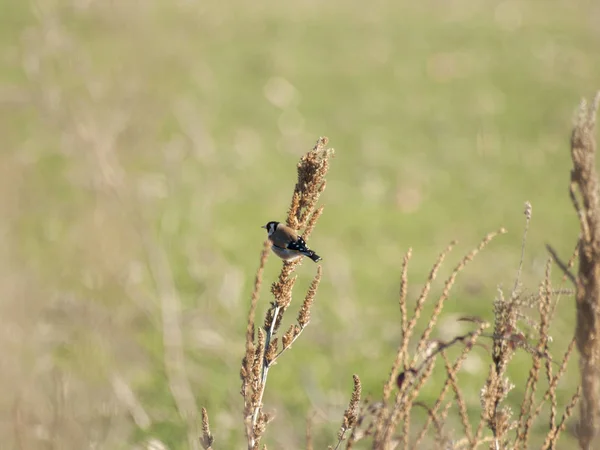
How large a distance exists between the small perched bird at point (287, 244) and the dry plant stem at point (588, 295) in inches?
34.0

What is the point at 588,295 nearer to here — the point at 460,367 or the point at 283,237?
the point at 460,367

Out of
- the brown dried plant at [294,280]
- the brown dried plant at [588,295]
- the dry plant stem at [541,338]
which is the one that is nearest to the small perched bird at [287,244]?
the brown dried plant at [294,280]

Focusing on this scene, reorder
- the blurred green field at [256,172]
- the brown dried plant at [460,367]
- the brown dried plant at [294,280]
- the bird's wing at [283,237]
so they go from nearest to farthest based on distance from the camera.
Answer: the brown dried plant at [460,367], the brown dried plant at [294,280], the bird's wing at [283,237], the blurred green field at [256,172]

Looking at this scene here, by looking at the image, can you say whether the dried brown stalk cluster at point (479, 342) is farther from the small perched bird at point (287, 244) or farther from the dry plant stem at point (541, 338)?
the small perched bird at point (287, 244)

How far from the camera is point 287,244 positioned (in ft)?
8.71

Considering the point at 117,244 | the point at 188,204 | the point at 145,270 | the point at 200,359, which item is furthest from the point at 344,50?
the point at 117,244

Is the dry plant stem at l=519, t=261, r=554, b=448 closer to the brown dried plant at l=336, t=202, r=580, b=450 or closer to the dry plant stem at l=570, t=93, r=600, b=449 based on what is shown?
the brown dried plant at l=336, t=202, r=580, b=450

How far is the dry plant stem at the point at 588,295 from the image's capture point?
2078 millimetres

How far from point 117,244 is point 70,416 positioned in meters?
1.77

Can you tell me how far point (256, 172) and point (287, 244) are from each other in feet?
32.4

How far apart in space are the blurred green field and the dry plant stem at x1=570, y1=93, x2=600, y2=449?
1.63 meters

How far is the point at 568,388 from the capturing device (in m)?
8.17

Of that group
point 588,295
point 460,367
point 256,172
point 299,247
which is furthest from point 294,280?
point 256,172

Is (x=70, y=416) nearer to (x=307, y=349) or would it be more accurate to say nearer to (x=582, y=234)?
(x=582, y=234)
